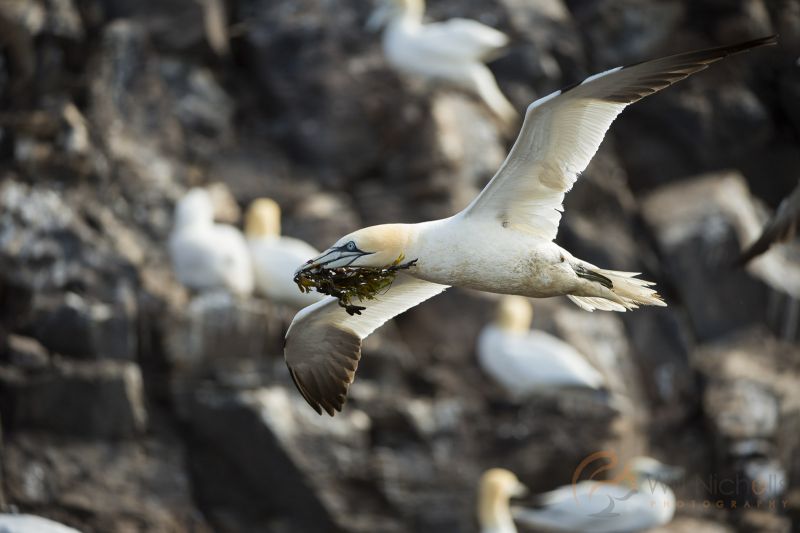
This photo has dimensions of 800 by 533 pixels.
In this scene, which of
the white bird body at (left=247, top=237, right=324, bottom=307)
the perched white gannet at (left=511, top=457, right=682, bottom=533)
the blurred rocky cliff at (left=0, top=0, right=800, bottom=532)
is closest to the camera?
the blurred rocky cliff at (left=0, top=0, right=800, bottom=532)

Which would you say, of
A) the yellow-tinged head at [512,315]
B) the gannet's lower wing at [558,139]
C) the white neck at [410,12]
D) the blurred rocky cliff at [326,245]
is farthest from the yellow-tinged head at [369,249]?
the white neck at [410,12]

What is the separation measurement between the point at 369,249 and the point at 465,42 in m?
5.85

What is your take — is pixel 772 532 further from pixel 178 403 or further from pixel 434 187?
pixel 178 403

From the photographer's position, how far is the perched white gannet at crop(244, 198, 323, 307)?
930cm

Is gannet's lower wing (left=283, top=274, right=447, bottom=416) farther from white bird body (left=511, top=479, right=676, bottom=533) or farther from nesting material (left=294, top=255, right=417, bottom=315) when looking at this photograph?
white bird body (left=511, top=479, right=676, bottom=533)

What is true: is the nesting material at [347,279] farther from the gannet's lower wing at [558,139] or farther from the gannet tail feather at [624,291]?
the gannet tail feather at [624,291]

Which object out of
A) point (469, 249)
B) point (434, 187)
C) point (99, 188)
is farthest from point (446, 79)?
point (469, 249)

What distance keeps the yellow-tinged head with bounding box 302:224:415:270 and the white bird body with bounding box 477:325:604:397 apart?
4.38m

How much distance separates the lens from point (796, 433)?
941 centimetres

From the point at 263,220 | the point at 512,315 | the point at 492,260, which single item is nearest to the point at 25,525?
the point at 492,260

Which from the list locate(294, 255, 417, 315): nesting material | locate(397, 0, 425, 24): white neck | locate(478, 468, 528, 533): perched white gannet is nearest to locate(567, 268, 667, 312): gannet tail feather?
locate(294, 255, 417, 315): nesting material

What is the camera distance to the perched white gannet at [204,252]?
29.1 ft

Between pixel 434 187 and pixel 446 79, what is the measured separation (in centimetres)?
101

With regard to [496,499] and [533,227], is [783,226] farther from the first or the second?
[496,499]
